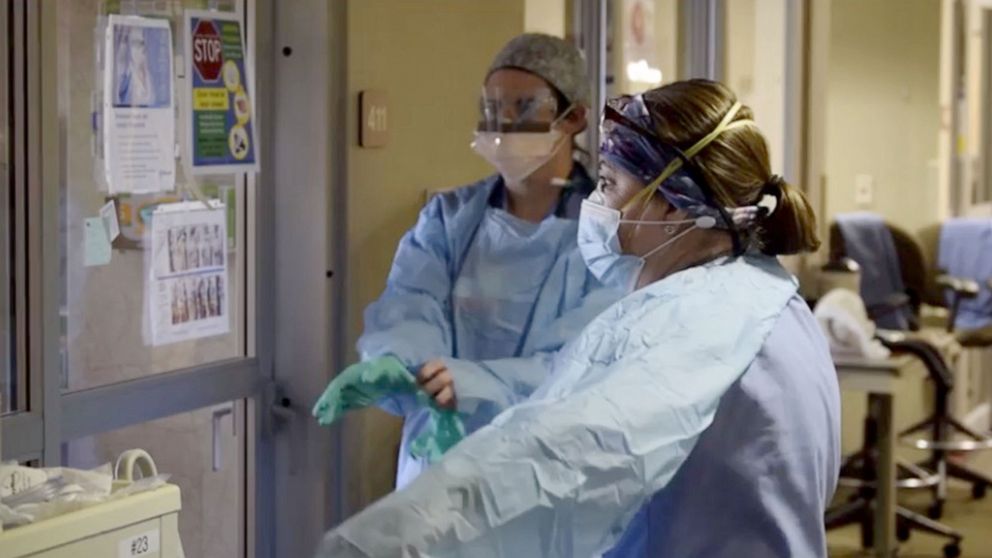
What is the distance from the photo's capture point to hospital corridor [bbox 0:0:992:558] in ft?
4.45

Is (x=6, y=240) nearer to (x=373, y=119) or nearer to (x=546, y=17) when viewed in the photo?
(x=373, y=119)

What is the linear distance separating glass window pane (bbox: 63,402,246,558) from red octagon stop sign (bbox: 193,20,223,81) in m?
0.63

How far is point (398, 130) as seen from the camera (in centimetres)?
277

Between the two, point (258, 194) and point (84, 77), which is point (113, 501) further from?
point (258, 194)

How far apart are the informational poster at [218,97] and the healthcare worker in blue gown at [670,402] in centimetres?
91

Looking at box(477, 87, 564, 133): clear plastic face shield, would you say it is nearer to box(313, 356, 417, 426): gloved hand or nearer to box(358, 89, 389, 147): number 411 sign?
box(358, 89, 389, 147): number 411 sign

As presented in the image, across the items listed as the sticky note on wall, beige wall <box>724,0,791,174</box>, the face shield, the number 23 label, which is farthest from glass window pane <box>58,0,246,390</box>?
beige wall <box>724,0,791,174</box>

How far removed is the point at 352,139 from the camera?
2621 mm

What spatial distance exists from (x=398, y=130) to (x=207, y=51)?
47 cm

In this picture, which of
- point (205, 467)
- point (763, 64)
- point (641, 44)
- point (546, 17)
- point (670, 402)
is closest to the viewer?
point (670, 402)

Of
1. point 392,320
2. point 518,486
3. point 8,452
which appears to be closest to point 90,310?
point 8,452

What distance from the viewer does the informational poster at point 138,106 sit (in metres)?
2.25

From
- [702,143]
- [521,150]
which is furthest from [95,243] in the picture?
[702,143]

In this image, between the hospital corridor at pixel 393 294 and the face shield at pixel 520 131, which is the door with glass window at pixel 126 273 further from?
the face shield at pixel 520 131
